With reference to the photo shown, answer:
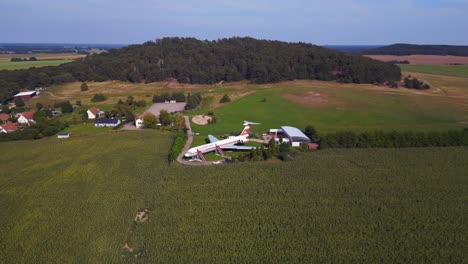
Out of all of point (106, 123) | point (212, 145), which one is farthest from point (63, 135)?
point (212, 145)

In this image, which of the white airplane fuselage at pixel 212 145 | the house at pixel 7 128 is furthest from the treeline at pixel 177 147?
the house at pixel 7 128

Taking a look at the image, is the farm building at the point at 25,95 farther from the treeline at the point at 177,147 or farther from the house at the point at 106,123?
the treeline at the point at 177,147

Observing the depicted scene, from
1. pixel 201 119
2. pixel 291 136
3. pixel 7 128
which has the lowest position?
pixel 7 128

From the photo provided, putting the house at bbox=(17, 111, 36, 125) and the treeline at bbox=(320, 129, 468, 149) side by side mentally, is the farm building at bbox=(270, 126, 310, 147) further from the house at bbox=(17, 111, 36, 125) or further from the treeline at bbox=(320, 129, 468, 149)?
the house at bbox=(17, 111, 36, 125)

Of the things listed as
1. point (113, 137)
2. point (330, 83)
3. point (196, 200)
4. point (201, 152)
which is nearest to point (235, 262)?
point (196, 200)

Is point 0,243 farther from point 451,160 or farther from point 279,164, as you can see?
point 451,160

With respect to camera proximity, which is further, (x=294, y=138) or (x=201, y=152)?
(x=294, y=138)

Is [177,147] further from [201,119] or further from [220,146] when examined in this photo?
[201,119]
